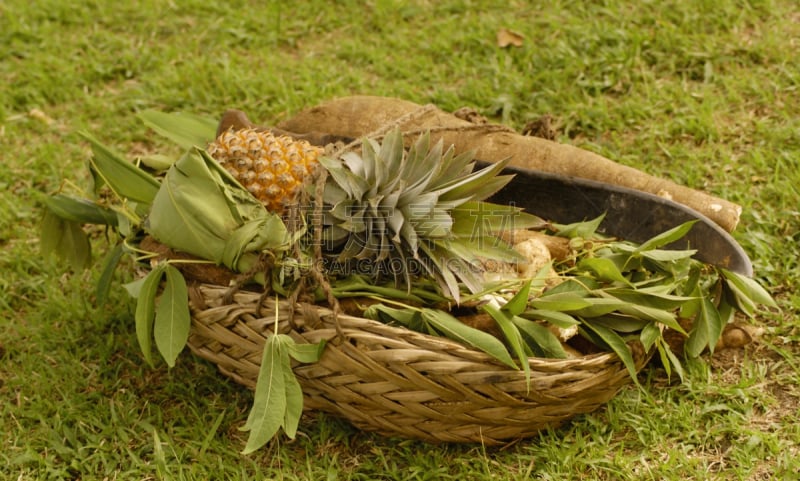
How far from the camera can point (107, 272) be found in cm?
255

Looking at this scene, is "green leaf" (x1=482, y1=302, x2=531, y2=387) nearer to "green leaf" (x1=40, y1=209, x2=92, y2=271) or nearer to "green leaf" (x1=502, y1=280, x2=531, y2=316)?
"green leaf" (x1=502, y1=280, x2=531, y2=316)

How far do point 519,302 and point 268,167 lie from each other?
0.76 m

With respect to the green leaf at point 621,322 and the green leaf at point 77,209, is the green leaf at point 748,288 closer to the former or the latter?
the green leaf at point 621,322

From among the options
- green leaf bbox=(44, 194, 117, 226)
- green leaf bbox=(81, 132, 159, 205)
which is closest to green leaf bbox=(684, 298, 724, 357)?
green leaf bbox=(81, 132, 159, 205)

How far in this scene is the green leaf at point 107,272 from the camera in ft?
8.32

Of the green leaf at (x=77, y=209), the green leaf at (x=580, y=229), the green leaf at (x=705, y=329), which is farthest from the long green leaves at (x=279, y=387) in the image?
the green leaf at (x=705, y=329)

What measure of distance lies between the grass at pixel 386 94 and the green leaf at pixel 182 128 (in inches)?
21.9

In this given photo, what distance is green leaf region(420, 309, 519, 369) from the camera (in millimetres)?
2058

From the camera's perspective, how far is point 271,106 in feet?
12.2

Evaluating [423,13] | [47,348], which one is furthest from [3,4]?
[47,348]

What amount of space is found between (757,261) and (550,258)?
0.80 metres

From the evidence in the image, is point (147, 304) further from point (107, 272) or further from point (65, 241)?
point (65, 241)

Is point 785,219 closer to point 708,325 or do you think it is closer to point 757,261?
point 757,261

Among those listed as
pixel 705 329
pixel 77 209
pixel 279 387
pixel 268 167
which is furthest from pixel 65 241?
pixel 705 329
